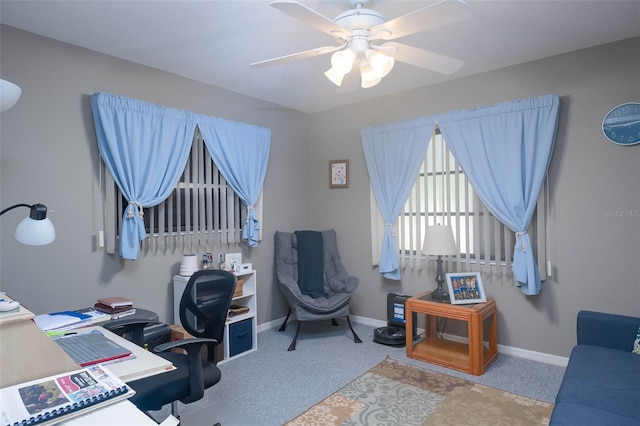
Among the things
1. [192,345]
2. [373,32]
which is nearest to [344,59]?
[373,32]

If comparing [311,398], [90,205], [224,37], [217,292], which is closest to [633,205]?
[311,398]

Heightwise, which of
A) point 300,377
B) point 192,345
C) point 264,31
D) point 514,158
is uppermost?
point 264,31

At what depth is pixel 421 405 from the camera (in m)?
2.51

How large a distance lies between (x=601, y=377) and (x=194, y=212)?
3.18 m

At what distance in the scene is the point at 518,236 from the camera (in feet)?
10.5

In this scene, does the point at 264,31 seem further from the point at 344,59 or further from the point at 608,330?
the point at 608,330

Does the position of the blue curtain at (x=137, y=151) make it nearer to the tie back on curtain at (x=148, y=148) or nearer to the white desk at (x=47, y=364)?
the tie back on curtain at (x=148, y=148)

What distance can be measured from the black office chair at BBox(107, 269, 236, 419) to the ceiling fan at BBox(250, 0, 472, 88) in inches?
58.6

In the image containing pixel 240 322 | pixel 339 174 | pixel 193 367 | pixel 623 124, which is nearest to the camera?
pixel 193 367

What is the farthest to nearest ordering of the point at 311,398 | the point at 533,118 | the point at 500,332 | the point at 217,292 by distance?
1. the point at 500,332
2. the point at 533,118
3. the point at 311,398
4. the point at 217,292

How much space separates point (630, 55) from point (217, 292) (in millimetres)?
3470

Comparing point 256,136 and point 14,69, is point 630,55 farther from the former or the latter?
point 14,69

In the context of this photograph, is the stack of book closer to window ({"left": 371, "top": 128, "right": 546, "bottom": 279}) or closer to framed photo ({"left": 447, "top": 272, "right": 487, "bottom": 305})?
framed photo ({"left": 447, "top": 272, "right": 487, "bottom": 305})

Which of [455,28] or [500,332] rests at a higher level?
[455,28]
